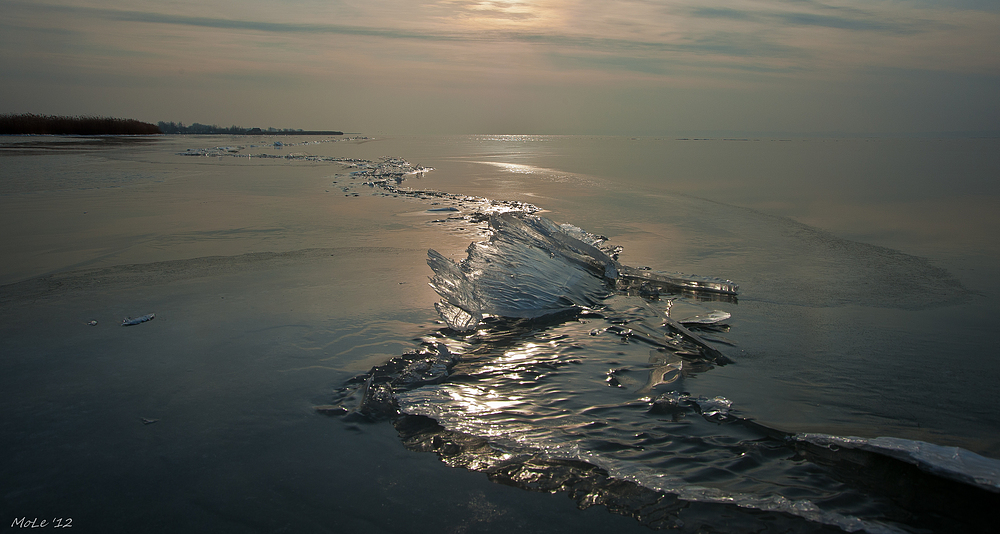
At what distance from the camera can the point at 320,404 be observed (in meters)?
2.45

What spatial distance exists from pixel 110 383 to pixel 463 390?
5.45ft

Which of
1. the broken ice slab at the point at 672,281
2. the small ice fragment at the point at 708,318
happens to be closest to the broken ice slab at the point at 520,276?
the broken ice slab at the point at 672,281

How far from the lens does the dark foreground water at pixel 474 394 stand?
1.82 m

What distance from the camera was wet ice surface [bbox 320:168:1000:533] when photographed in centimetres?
182

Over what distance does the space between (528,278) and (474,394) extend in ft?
5.63

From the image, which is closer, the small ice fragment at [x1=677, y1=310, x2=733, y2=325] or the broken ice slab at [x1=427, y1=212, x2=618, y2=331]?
the small ice fragment at [x1=677, y1=310, x2=733, y2=325]

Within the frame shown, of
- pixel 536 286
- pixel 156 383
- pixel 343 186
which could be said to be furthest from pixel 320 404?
pixel 343 186

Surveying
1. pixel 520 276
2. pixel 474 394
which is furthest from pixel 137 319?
pixel 520 276

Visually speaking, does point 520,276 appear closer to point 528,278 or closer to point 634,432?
point 528,278
